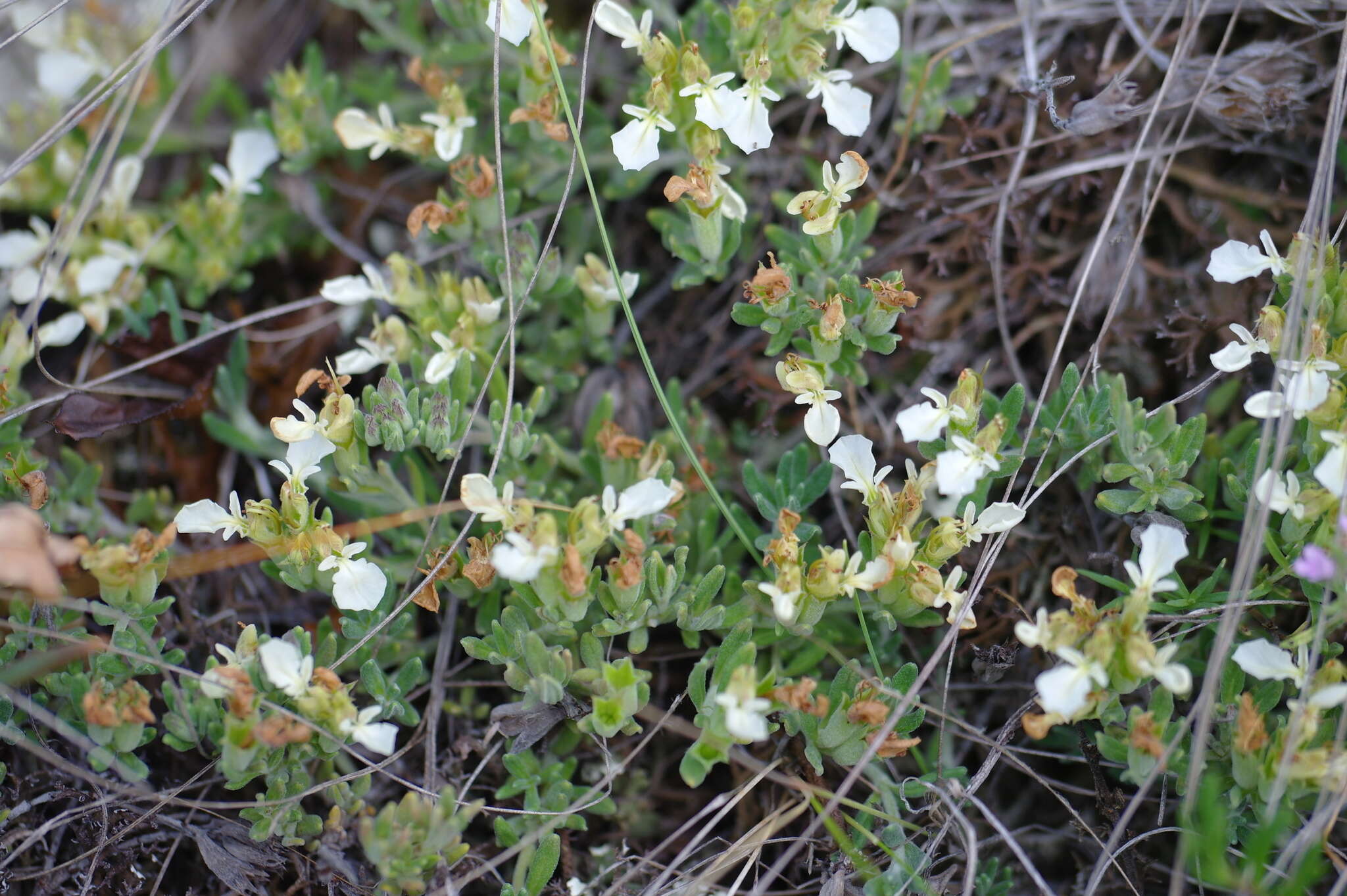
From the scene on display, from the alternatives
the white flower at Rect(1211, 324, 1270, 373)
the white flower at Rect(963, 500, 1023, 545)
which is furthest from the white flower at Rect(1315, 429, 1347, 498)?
the white flower at Rect(963, 500, 1023, 545)

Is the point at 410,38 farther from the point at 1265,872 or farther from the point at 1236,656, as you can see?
the point at 1265,872

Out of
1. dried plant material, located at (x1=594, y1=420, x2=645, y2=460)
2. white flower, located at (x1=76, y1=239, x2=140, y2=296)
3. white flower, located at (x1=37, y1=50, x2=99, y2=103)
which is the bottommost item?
dried plant material, located at (x1=594, y1=420, x2=645, y2=460)

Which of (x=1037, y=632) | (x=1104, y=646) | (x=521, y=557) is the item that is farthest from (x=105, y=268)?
(x=1104, y=646)

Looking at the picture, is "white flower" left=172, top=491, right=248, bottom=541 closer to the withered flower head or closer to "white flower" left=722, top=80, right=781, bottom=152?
the withered flower head

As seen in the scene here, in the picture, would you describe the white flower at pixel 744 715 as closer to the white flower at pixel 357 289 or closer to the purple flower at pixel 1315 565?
the purple flower at pixel 1315 565

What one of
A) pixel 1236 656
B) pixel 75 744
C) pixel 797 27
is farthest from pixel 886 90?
pixel 75 744
